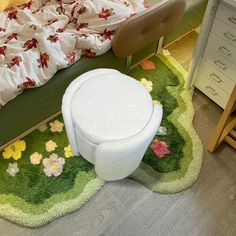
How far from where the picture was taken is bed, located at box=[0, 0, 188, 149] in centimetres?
147

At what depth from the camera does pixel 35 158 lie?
1.61 meters

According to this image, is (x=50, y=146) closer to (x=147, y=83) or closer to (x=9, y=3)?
(x=147, y=83)

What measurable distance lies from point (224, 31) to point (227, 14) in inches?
3.6

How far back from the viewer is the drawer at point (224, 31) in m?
1.53

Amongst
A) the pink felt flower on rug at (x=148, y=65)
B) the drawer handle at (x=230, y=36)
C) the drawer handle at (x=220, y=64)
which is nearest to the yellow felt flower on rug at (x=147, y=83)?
the pink felt flower on rug at (x=148, y=65)

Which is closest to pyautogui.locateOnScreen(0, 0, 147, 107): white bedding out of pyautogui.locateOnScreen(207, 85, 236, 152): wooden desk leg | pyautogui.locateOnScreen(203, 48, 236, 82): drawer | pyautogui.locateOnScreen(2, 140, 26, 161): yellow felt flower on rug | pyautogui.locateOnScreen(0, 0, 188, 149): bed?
pyautogui.locateOnScreen(0, 0, 188, 149): bed

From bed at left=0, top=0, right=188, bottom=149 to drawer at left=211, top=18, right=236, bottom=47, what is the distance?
0.27m

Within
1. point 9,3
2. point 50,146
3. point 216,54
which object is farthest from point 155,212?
point 9,3

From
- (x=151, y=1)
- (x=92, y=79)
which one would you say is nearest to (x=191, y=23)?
(x=151, y=1)

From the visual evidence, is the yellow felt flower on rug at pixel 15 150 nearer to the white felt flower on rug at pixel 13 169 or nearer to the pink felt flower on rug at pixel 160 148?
the white felt flower on rug at pixel 13 169

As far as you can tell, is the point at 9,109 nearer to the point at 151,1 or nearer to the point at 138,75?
the point at 138,75

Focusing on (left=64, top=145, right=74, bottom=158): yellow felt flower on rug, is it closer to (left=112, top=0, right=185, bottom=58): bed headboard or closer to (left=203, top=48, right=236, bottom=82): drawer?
(left=112, top=0, right=185, bottom=58): bed headboard

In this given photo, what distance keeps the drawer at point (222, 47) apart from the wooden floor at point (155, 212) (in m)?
0.57

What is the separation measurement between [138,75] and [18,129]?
0.84m
